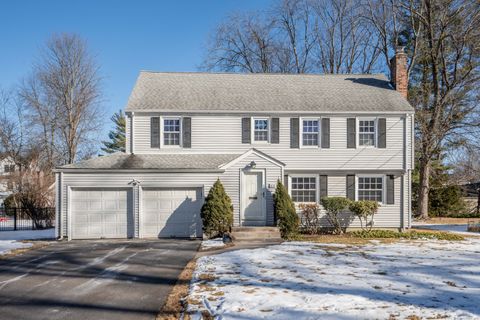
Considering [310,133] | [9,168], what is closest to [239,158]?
[310,133]

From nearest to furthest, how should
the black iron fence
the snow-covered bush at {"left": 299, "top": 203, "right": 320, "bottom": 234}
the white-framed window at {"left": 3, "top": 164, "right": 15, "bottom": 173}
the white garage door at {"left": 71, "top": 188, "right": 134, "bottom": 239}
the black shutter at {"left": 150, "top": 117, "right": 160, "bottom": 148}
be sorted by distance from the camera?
the white garage door at {"left": 71, "top": 188, "right": 134, "bottom": 239} < the snow-covered bush at {"left": 299, "top": 203, "right": 320, "bottom": 234} < the black shutter at {"left": 150, "top": 117, "right": 160, "bottom": 148} < the black iron fence < the white-framed window at {"left": 3, "top": 164, "right": 15, "bottom": 173}

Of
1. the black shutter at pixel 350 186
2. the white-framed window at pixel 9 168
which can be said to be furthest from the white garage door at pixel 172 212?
the white-framed window at pixel 9 168

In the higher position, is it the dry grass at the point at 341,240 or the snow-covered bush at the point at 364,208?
the snow-covered bush at the point at 364,208

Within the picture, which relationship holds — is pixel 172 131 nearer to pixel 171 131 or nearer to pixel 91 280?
pixel 171 131

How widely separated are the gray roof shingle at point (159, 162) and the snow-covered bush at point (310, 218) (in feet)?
12.5

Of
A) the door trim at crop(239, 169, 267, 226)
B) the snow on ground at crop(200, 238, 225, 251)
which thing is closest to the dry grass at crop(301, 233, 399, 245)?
the door trim at crop(239, 169, 267, 226)

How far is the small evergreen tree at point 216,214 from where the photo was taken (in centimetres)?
1374

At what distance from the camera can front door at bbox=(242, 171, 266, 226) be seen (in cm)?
1512

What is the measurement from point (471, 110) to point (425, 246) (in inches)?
507

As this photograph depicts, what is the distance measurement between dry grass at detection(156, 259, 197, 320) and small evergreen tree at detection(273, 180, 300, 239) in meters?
5.96

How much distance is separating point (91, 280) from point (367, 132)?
13162 mm

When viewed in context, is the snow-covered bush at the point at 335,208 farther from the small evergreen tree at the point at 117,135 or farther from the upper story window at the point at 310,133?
the small evergreen tree at the point at 117,135

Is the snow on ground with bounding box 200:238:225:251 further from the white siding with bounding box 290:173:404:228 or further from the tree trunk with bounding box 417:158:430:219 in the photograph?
the tree trunk with bounding box 417:158:430:219

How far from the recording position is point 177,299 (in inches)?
260
